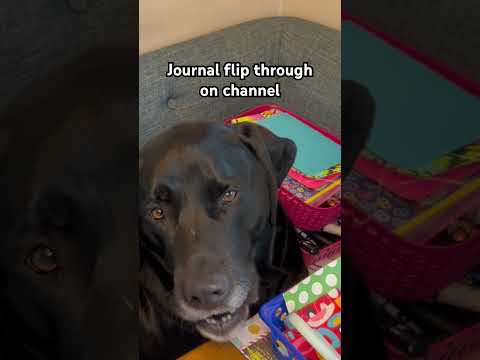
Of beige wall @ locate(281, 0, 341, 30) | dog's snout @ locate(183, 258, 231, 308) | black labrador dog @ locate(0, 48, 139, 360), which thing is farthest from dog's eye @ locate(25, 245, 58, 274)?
beige wall @ locate(281, 0, 341, 30)

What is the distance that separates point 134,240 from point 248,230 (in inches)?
5.8

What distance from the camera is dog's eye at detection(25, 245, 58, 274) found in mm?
254

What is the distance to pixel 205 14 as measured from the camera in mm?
269

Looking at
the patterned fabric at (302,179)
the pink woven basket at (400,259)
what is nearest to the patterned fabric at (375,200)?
the pink woven basket at (400,259)

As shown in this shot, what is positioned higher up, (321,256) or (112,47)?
(112,47)

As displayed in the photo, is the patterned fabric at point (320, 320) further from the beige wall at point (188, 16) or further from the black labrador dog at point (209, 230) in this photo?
the beige wall at point (188, 16)

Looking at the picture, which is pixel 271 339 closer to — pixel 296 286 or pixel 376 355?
pixel 296 286

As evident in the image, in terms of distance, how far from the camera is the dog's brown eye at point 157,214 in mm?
334

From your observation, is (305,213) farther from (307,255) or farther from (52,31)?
(52,31)

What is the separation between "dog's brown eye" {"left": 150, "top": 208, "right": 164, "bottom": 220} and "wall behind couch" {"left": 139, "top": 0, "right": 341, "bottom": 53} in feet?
0.41

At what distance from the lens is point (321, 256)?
0.41m

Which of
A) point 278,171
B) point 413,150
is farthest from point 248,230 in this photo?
point 413,150

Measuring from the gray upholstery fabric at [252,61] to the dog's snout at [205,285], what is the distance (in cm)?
11

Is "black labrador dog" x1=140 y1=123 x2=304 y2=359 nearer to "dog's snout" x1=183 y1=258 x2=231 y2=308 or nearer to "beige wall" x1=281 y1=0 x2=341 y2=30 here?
"dog's snout" x1=183 y1=258 x2=231 y2=308
